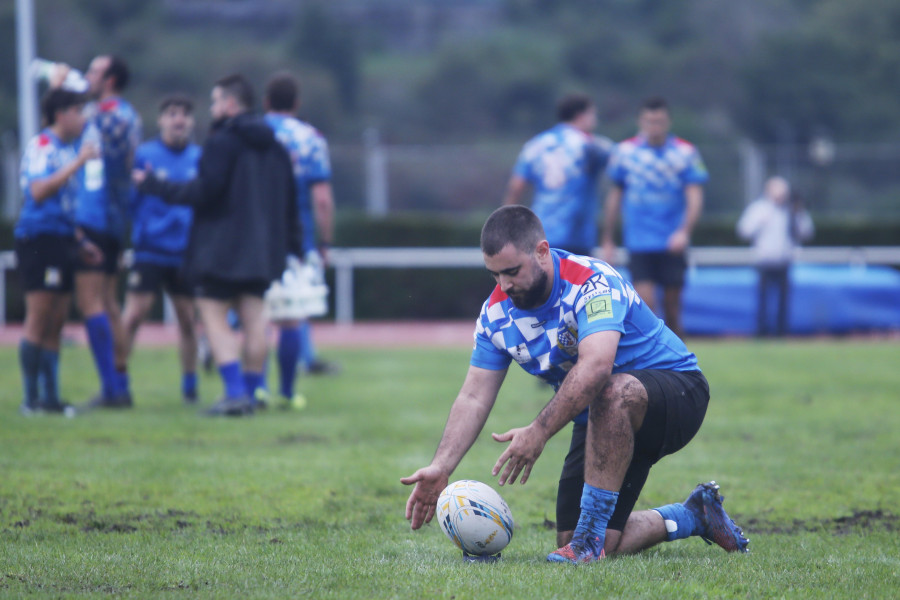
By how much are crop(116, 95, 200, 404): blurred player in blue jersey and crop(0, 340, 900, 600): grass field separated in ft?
2.57

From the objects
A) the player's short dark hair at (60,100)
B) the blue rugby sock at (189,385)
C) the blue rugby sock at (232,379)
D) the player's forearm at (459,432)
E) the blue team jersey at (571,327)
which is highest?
the player's short dark hair at (60,100)

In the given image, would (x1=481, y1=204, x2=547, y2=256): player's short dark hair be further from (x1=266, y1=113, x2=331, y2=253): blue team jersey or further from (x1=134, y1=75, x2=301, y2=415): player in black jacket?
(x1=266, y1=113, x2=331, y2=253): blue team jersey

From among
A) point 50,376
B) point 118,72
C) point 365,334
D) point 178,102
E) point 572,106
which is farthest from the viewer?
point 365,334

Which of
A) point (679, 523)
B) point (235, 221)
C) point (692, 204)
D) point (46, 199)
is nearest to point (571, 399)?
point (679, 523)

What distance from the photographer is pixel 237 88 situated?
746 centimetres

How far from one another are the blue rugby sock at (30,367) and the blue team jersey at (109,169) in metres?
0.92

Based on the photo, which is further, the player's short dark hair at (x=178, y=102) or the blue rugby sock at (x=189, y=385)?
the blue rugby sock at (x=189, y=385)

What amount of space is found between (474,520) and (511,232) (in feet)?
3.35

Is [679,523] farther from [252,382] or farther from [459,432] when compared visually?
[252,382]

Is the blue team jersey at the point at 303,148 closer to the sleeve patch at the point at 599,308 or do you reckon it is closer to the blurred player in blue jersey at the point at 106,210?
the blurred player in blue jersey at the point at 106,210

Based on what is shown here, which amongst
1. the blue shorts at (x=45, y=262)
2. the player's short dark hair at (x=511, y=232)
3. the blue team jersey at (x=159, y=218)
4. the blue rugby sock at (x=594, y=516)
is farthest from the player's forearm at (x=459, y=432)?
the blue team jersey at (x=159, y=218)

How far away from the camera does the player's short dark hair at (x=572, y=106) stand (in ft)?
29.9

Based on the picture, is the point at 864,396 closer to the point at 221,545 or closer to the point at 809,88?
the point at 221,545

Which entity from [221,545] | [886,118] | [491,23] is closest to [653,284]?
[221,545]
